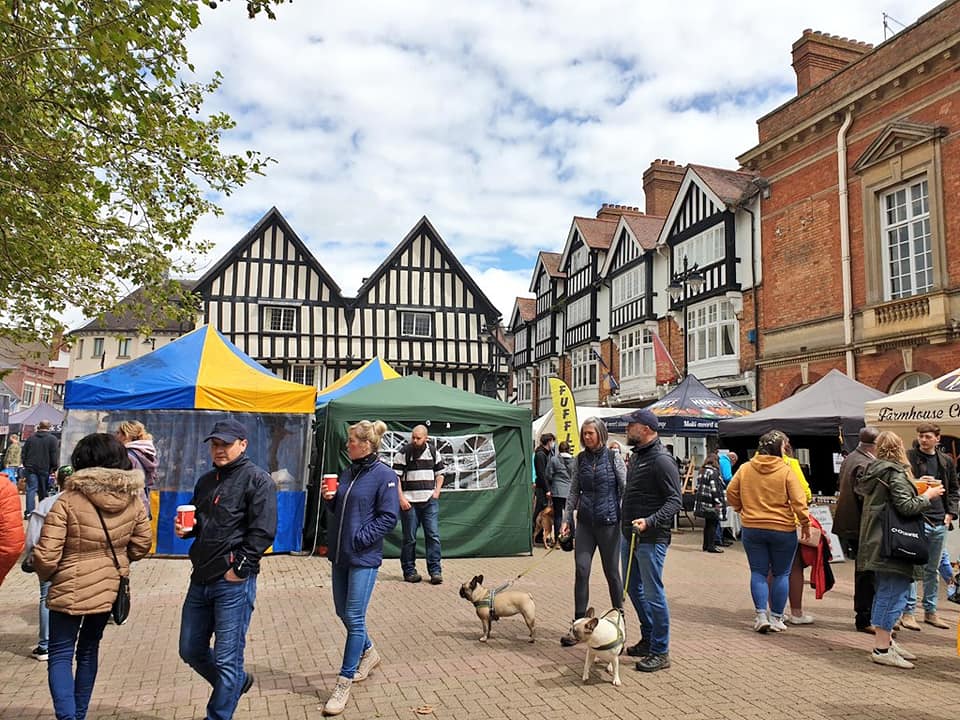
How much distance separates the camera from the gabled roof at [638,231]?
29828mm

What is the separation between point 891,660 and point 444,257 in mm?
25020

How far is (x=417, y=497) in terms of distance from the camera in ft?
28.3

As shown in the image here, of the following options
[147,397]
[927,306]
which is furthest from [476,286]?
[147,397]

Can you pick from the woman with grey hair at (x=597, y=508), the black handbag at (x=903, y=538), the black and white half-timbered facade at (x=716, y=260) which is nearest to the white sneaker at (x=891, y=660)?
the black handbag at (x=903, y=538)

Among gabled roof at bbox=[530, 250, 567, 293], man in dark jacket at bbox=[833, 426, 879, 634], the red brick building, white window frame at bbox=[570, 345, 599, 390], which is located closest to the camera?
man in dark jacket at bbox=[833, 426, 879, 634]

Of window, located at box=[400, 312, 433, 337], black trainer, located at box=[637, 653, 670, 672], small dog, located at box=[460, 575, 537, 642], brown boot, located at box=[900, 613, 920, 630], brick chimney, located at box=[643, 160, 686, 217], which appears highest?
brick chimney, located at box=[643, 160, 686, 217]

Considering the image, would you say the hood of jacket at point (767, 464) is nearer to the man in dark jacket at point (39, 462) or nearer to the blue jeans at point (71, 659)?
the blue jeans at point (71, 659)

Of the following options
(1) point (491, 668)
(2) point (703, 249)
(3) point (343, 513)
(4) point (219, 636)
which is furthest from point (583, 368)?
(4) point (219, 636)

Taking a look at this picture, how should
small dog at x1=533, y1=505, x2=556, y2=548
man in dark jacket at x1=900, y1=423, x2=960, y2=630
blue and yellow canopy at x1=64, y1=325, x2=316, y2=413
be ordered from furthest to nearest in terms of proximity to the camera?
small dog at x1=533, y1=505, x2=556, y2=548 < blue and yellow canopy at x1=64, y1=325, x2=316, y2=413 < man in dark jacket at x1=900, y1=423, x2=960, y2=630

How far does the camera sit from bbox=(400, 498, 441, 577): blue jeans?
847 centimetres

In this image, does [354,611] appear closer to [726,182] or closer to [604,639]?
[604,639]

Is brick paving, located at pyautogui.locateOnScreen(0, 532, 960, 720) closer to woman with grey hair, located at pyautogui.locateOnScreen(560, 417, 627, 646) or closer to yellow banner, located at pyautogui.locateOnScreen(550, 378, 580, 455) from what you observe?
woman with grey hair, located at pyautogui.locateOnScreen(560, 417, 627, 646)

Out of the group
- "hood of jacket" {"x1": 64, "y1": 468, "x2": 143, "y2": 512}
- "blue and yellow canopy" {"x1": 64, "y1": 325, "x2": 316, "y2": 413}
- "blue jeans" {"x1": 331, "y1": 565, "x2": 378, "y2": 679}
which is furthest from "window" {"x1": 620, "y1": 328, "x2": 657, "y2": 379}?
"hood of jacket" {"x1": 64, "y1": 468, "x2": 143, "y2": 512}

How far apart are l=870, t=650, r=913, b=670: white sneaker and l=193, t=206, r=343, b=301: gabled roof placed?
2467 centimetres
